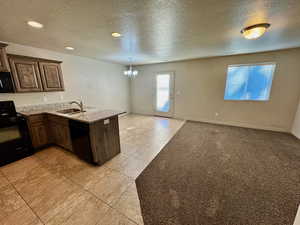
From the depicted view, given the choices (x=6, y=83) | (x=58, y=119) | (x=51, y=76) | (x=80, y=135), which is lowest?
(x=80, y=135)

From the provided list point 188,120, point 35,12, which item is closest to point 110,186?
point 35,12

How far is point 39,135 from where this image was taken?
110 inches

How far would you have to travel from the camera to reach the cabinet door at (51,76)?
3.03m

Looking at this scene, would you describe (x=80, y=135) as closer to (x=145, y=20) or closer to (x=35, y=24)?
(x=35, y=24)

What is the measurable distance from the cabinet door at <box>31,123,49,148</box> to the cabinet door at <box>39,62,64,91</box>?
1.00 m

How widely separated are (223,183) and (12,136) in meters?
4.02

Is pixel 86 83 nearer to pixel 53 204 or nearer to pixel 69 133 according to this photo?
pixel 69 133

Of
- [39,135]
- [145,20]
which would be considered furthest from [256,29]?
[39,135]

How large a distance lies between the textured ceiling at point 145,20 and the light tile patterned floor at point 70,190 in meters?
2.48

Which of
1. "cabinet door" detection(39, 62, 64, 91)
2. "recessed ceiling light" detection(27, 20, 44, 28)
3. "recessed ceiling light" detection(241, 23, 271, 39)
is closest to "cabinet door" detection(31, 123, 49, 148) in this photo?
"cabinet door" detection(39, 62, 64, 91)

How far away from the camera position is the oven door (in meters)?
2.29

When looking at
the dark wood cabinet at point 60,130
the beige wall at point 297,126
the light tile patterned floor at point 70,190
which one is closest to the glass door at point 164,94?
the light tile patterned floor at point 70,190

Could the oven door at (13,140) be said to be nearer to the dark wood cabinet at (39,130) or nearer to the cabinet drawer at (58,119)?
the dark wood cabinet at (39,130)

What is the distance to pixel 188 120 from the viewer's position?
524 centimetres
